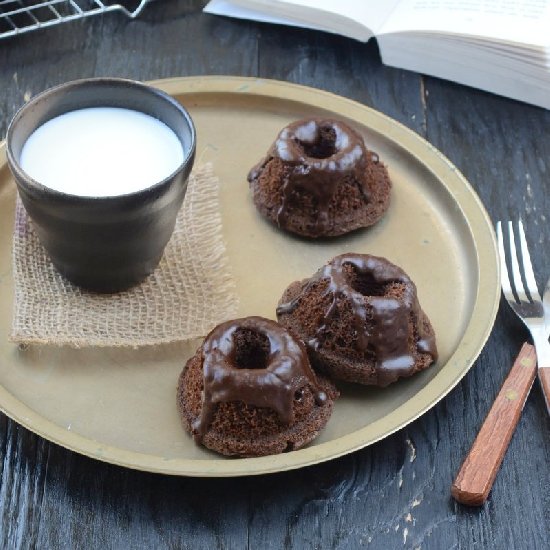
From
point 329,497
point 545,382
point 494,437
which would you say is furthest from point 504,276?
point 329,497

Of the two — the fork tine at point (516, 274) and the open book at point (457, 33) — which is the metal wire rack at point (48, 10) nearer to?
the open book at point (457, 33)

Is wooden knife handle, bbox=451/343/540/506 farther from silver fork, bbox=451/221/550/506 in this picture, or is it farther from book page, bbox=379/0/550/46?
book page, bbox=379/0/550/46

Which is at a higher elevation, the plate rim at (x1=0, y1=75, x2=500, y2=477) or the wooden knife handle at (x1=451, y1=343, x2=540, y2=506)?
the plate rim at (x1=0, y1=75, x2=500, y2=477)

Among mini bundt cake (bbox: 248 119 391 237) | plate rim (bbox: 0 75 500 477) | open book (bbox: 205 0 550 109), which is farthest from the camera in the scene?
open book (bbox: 205 0 550 109)

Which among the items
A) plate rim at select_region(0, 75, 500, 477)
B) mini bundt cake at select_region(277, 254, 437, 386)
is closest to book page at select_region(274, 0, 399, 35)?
plate rim at select_region(0, 75, 500, 477)

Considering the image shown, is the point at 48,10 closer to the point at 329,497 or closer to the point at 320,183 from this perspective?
the point at 320,183

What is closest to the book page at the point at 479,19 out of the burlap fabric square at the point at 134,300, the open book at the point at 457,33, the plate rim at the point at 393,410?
the open book at the point at 457,33
